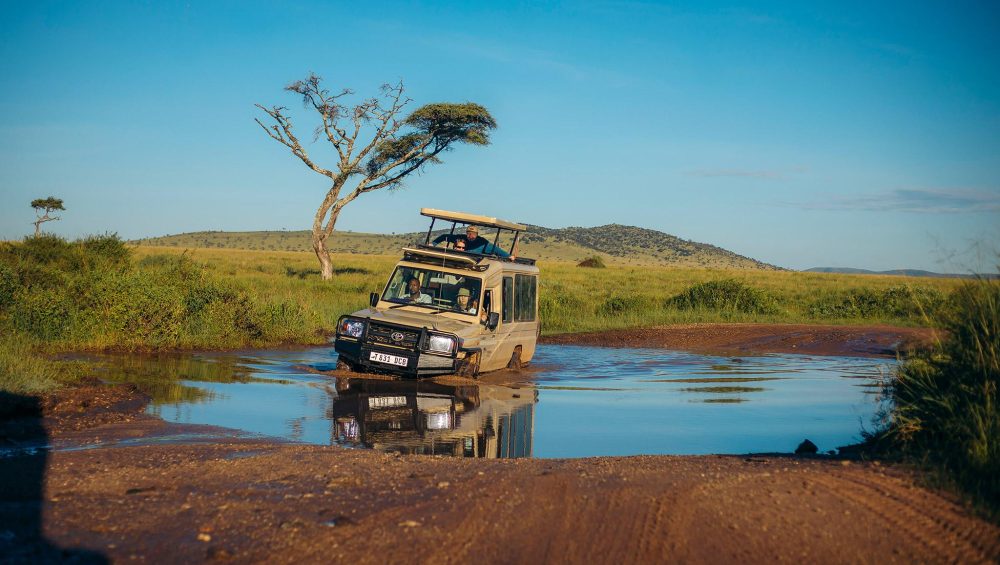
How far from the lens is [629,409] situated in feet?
39.7

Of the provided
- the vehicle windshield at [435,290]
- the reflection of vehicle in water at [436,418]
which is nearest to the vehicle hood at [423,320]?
the vehicle windshield at [435,290]

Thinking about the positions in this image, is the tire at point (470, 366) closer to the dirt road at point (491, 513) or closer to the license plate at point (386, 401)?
the license plate at point (386, 401)

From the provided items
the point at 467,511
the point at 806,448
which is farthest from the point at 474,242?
the point at 467,511

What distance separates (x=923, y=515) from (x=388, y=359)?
27.7ft

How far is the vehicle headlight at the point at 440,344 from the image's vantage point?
12.8 metres

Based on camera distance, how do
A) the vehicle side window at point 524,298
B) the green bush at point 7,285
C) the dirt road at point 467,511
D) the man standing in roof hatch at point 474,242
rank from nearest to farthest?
the dirt road at point 467,511 < the vehicle side window at point 524,298 < the man standing in roof hatch at point 474,242 < the green bush at point 7,285

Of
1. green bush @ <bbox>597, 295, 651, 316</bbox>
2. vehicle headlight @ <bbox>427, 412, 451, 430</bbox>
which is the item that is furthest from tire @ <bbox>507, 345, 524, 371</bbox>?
green bush @ <bbox>597, 295, 651, 316</bbox>

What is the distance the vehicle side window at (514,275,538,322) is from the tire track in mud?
931cm

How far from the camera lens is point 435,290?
47.8 feet

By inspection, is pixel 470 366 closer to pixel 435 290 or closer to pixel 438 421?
pixel 435 290

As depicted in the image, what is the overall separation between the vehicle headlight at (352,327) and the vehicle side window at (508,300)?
8.54 ft

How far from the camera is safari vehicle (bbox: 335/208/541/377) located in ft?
42.2

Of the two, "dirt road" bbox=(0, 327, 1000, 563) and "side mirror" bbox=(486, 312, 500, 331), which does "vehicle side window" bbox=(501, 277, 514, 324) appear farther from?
"dirt road" bbox=(0, 327, 1000, 563)

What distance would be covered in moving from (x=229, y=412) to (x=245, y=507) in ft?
16.2
